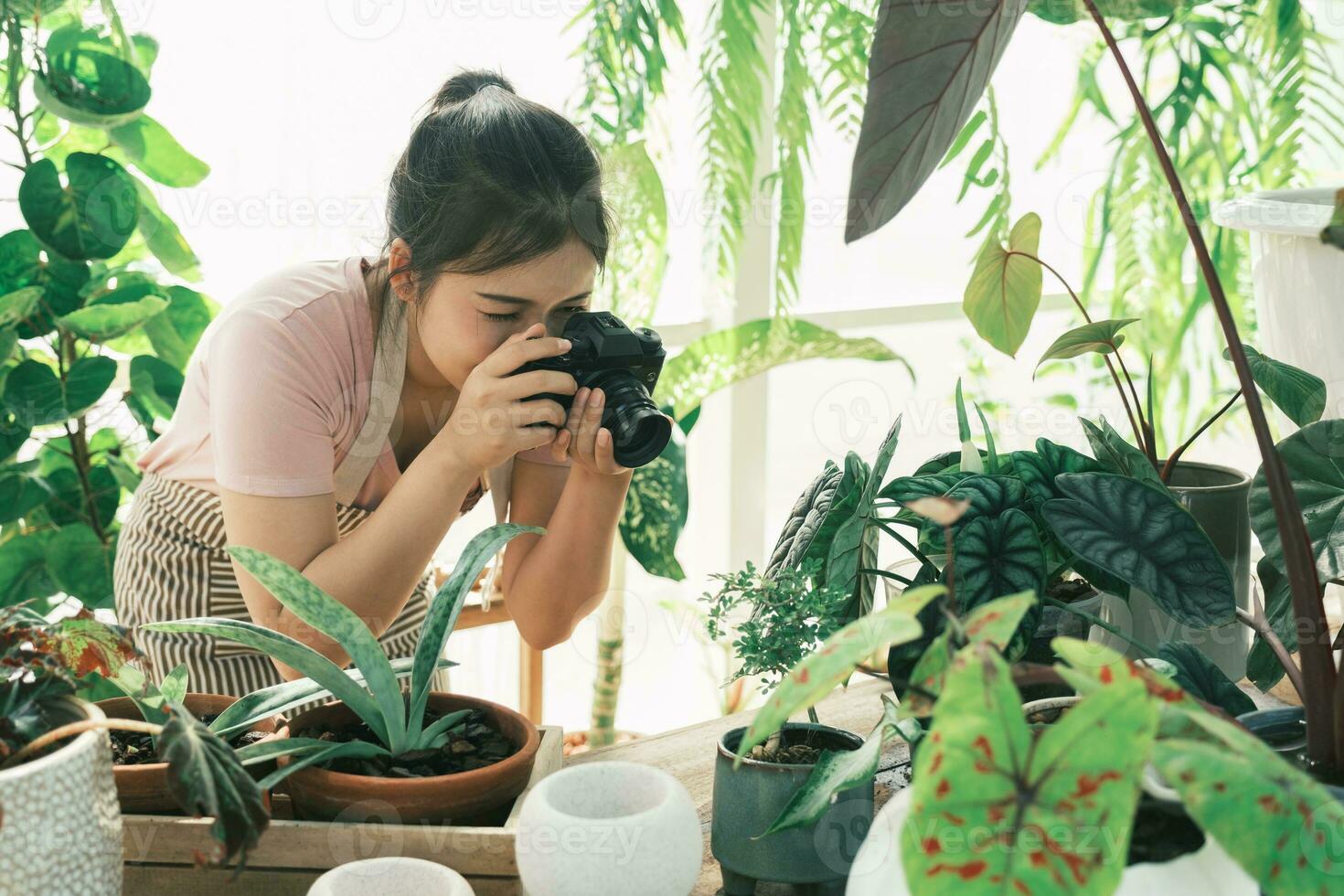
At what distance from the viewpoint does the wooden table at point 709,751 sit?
0.62 metres

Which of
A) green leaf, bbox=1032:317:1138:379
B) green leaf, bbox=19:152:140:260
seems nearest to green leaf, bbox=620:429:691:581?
green leaf, bbox=19:152:140:260

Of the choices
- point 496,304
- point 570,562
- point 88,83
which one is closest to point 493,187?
point 496,304

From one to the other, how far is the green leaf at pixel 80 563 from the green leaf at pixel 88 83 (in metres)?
0.50

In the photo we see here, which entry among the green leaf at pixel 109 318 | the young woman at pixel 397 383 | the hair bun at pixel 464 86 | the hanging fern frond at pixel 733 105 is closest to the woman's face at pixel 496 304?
the young woman at pixel 397 383

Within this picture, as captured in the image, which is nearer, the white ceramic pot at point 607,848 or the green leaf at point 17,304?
the white ceramic pot at point 607,848

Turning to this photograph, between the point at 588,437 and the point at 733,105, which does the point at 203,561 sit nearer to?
the point at 588,437

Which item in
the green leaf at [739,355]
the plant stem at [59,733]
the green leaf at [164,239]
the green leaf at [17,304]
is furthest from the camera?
the green leaf at [739,355]

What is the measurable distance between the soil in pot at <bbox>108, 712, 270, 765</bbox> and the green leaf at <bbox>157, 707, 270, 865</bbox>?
0.14m

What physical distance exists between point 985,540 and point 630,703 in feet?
5.95

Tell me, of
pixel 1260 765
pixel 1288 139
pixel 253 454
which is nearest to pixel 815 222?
pixel 1288 139

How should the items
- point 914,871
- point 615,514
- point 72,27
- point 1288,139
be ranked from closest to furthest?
point 914,871, point 615,514, point 72,27, point 1288,139

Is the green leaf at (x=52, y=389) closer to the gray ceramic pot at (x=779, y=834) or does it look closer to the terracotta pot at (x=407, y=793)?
the terracotta pot at (x=407, y=793)

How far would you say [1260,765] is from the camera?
312mm

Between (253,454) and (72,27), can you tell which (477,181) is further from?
(72,27)
